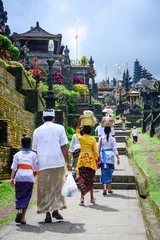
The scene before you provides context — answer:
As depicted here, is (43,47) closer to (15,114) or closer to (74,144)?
(15,114)

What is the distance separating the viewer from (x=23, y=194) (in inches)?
238

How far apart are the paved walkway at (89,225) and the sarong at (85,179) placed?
337mm

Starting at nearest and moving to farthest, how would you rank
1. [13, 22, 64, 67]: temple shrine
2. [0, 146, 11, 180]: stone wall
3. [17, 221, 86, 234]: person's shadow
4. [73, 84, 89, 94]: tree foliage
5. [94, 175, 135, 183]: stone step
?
[17, 221, 86, 234]: person's shadow
[94, 175, 135, 183]: stone step
[0, 146, 11, 180]: stone wall
[73, 84, 89, 94]: tree foliage
[13, 22, 64, 67]: temple shrine

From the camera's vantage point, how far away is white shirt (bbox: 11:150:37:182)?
240 inches

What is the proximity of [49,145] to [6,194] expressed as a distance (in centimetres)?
330

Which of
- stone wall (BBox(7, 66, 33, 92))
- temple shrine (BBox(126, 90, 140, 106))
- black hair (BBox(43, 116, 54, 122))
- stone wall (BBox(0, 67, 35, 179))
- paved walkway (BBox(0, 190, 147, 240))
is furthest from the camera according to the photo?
temple shrine (BBox(126, 90, 140, 106))

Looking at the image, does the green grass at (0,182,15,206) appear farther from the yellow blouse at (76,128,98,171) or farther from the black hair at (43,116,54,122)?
the black hair at (43,116,54,122)

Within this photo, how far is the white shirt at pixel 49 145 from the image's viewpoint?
6.07 meters

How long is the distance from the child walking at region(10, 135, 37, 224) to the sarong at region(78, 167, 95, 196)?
1.75 m

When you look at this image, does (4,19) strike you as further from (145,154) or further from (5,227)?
(5,227)

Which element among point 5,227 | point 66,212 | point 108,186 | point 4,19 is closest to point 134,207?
point 66,212

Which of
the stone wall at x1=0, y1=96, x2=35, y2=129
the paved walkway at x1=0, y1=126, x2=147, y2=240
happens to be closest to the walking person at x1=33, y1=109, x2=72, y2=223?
the paved walkway at x1=0, y1=126, x2=147, y2=240

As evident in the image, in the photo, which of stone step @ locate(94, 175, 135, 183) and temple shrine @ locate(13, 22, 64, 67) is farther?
temple shrine @ locate(13, 22, 64, 67)

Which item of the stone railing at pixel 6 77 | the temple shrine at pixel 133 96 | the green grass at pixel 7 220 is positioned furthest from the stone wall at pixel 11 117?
the temple shrine at pixel 133 96
